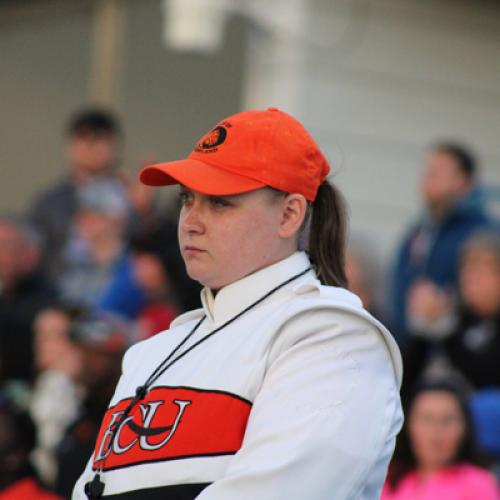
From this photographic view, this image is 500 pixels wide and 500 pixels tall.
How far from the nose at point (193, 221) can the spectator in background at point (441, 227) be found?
13.0 ft

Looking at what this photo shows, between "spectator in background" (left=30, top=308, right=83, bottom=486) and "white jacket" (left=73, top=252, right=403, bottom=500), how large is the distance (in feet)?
9.08

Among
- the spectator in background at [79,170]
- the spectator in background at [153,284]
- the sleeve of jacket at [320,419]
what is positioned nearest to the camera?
the sleeve of jacket at [320,419]

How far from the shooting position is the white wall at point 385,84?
8516 millimetres

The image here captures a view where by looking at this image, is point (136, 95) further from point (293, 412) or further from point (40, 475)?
point (293, 412)

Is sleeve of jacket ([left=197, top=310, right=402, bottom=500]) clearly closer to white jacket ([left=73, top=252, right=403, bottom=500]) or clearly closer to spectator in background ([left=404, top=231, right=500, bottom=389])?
white jacket ([left=73, top=252, right=403, bottom=500])

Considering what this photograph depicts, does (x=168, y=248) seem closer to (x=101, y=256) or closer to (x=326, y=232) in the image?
(x=101, y=256)

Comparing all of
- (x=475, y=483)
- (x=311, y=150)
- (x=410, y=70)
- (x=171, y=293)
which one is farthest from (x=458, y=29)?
(x=311, y=150)

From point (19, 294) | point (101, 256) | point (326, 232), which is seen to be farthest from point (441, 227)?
point (326, 232)

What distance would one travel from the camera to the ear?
2625 millimetres

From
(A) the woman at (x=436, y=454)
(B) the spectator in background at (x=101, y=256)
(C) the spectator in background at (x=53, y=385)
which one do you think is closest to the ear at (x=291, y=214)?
(A) the woman at (x=436, y=454)

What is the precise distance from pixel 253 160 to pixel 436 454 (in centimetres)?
274

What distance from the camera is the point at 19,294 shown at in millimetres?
6961

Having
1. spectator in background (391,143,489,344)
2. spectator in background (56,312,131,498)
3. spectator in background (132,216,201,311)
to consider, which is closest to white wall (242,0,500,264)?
spectator in background (391,143,489,344)

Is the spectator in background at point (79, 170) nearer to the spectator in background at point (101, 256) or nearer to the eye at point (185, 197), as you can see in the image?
the spectator in background at point (101, 256)
